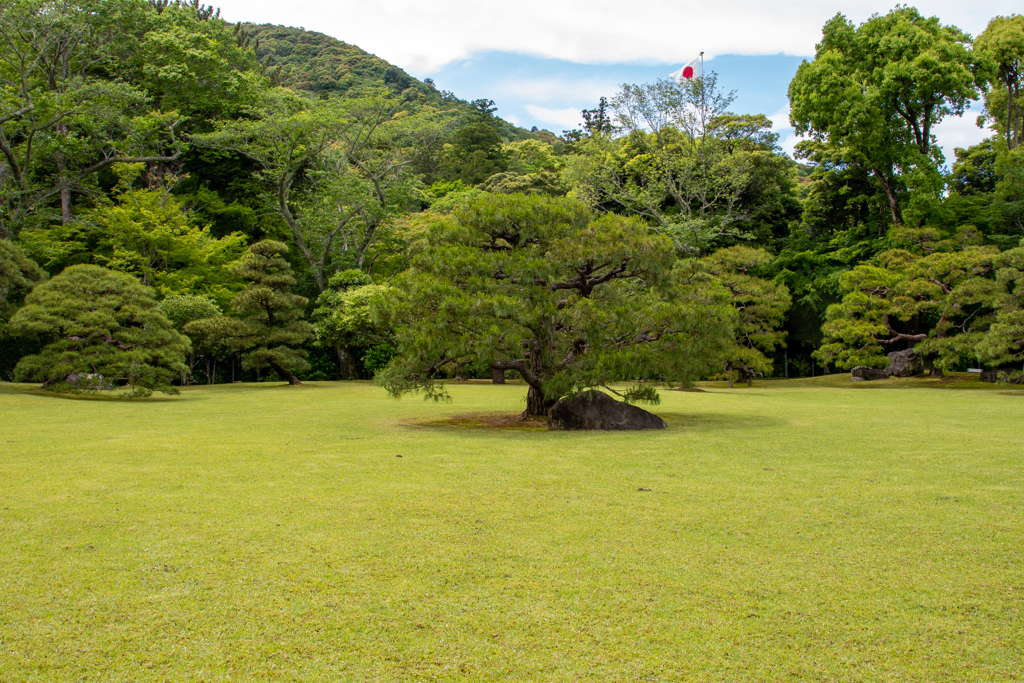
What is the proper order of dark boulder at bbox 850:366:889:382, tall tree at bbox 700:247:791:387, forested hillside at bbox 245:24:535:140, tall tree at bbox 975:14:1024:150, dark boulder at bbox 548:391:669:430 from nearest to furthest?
dark boulder at bbox 548:391:669:430
tall tree at bbox 700:247:791:387
dark boulder at bbox 850:366:889:382
tall tree at bbox 975:14:1024:150
forested hillside at bbox 245:24:535:140

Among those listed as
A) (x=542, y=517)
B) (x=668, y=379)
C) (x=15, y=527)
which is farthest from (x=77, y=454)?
(x=668, y=379)

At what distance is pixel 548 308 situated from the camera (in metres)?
8.80

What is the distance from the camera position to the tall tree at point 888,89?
21.1 m

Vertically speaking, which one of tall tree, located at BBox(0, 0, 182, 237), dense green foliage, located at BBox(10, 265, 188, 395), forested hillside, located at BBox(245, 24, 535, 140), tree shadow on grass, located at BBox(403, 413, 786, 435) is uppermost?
forested hillside, located at BBox(245, 24, 535, 140)

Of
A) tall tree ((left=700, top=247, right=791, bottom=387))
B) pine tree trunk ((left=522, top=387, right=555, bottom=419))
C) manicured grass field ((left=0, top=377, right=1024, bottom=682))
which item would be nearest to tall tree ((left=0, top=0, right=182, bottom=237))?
pine tree trunk ((left=522, top=387, right=555, bottom=419))

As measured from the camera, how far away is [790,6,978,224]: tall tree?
69.4ft

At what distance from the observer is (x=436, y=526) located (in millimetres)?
3979

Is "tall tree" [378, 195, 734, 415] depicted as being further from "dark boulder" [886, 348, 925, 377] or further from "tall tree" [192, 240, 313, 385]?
"dark boulder" [886, 348, 925, 377]

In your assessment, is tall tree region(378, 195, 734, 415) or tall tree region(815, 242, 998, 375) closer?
tall tree region(378, 195, 734, 415)

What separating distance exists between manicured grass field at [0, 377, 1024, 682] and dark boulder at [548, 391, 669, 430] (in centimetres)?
201

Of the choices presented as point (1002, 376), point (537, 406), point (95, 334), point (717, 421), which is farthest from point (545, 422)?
point (1002, 376)

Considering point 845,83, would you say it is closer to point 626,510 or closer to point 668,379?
point 668,379

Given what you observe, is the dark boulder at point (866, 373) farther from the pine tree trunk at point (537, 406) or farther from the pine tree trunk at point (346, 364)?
the pine tree trunk at point (346, 364)

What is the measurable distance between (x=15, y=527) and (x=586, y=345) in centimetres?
681
